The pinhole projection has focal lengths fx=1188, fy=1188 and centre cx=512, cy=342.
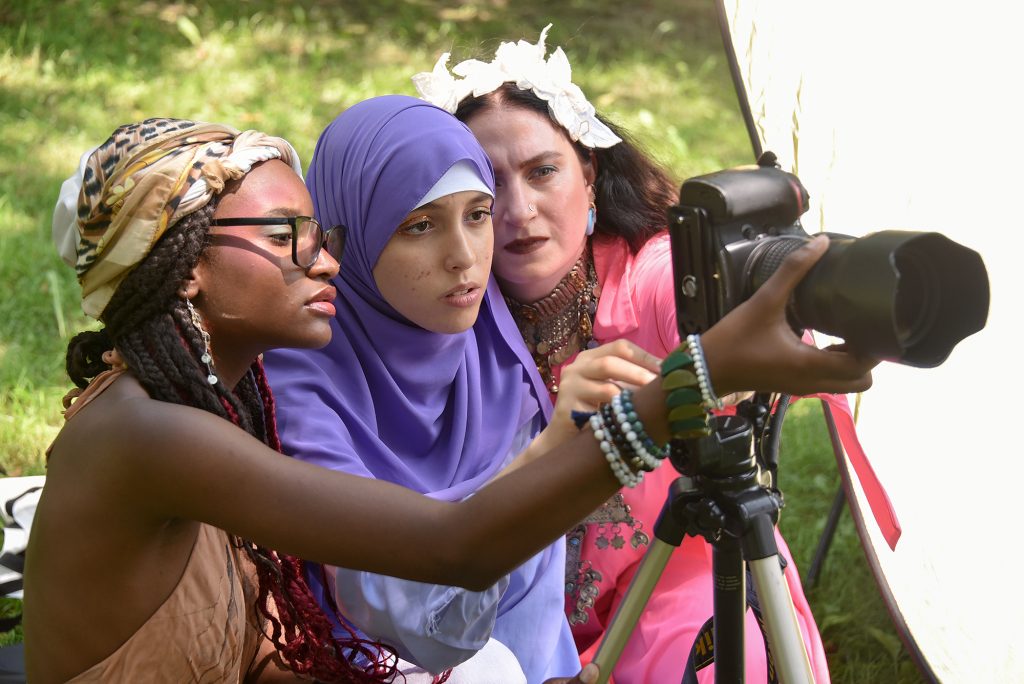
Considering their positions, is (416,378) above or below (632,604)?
above

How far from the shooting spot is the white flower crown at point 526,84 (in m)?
2.84

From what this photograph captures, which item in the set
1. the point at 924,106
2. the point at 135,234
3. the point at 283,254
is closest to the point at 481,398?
the point at 283,254

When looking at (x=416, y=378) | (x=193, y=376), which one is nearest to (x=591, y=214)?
(x=416, y=378)

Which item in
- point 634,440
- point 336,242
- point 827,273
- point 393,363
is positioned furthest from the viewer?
point 393,363

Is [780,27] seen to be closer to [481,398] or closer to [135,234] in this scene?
[481,398]

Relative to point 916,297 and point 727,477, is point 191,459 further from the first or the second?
point 916,297

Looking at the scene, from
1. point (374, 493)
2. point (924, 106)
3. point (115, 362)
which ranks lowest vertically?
point (374, 493)

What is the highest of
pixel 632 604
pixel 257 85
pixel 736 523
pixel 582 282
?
pixel 257 85

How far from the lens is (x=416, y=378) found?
8.41 feet

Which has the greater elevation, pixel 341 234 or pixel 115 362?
pixel 341 234

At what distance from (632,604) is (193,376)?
0.91m

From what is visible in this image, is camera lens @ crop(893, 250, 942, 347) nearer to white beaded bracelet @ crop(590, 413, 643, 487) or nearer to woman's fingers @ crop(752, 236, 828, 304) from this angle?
woman's fingers @ crop(752, 236, 828, 304)

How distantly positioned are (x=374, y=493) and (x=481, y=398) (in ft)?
2.80

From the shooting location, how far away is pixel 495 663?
99.3 inches
